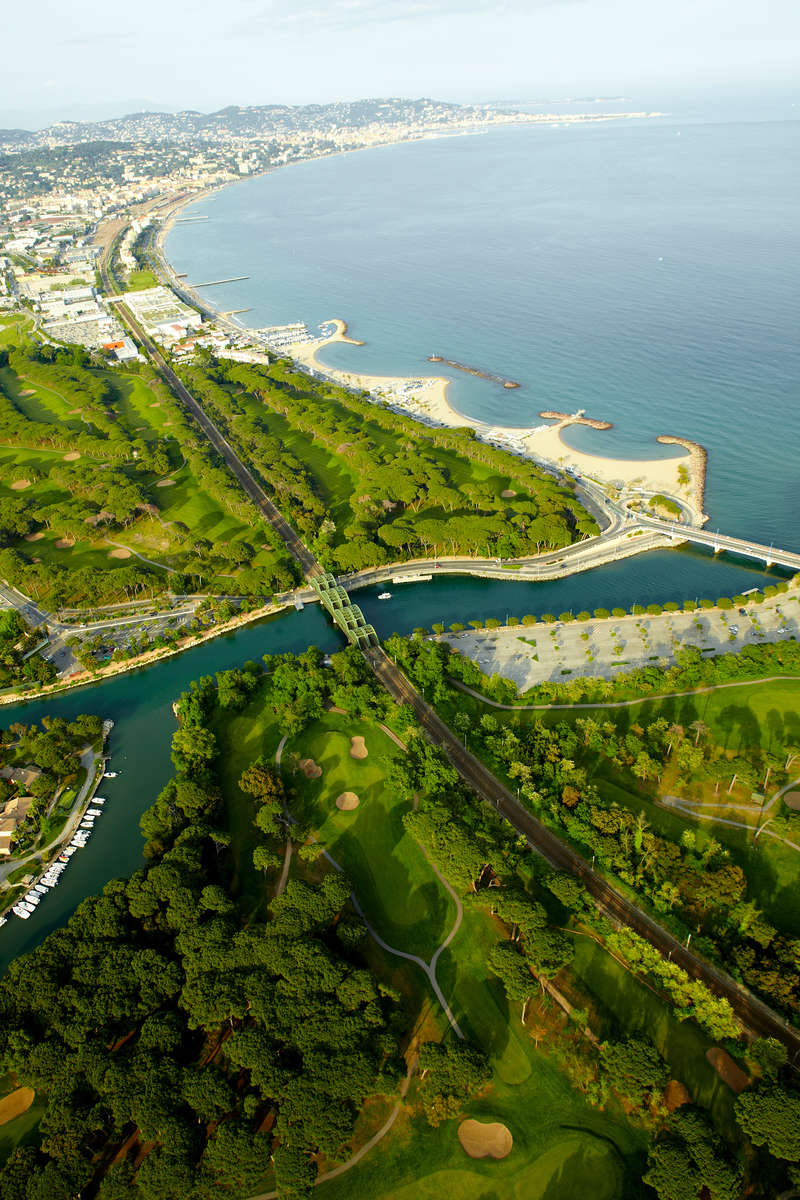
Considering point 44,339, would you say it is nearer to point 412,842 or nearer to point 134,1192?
point 412,842

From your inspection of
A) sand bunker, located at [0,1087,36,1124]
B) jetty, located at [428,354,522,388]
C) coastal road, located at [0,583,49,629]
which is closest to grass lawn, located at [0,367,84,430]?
coastal road, located at [0,583,49,629]

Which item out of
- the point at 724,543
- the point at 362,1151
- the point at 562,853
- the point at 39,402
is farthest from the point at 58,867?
the point at 39,402

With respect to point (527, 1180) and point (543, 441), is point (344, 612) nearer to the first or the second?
point (527, 1180)

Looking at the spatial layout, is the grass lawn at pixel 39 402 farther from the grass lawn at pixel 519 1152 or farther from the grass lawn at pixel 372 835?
the grass lawn at pixel 519 1152

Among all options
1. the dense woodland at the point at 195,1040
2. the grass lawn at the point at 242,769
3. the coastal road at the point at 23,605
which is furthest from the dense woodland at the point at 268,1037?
the coastal road at the point at 23,605

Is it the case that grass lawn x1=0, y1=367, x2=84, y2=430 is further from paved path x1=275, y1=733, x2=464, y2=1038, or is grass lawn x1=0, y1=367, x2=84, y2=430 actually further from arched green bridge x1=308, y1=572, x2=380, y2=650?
paved path x1=275, y1=733, x2=464, y2=1038

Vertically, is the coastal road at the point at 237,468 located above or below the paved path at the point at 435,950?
above


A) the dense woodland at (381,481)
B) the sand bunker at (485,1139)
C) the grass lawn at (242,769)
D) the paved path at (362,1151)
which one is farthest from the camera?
the dense woodland at (381,481)
